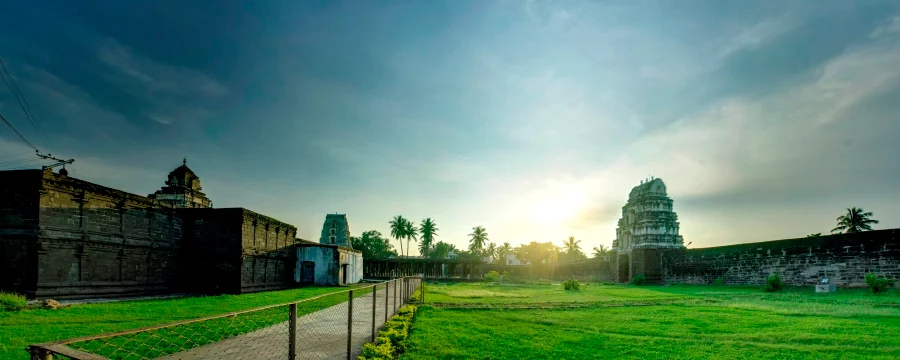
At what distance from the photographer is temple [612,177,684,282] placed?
33938 millimetres

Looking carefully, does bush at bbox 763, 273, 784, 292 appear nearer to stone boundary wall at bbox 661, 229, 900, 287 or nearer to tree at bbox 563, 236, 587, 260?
stone boundary wall at bbox 661, 229, 900, 287

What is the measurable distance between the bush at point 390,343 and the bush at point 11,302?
12089 mm

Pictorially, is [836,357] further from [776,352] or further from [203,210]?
[203,210]

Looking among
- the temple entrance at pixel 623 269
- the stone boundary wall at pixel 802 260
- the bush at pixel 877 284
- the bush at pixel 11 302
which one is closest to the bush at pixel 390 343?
the bush at pixel 11 302

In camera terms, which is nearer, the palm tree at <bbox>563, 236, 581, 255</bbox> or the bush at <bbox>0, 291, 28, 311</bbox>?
the bush at <bbox>0, 291, 28, 311</bbox>

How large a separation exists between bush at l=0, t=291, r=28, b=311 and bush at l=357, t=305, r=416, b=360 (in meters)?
12.1

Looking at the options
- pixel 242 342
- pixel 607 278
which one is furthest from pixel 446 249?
pixel 242 342

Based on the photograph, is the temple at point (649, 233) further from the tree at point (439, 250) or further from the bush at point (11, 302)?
the tree at point (439, 250)

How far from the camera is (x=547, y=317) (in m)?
13.0

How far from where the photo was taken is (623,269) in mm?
37812

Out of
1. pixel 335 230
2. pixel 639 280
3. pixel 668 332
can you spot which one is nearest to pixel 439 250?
pixel 335 230

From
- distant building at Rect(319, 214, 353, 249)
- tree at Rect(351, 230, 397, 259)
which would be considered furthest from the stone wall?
tree at Rect(351, 230, 397, 259)

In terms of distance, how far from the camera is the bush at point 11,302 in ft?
47.2

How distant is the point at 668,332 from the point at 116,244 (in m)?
21.9
